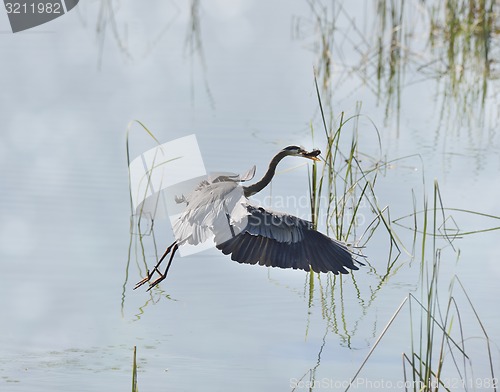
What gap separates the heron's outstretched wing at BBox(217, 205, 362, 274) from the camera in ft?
17.6

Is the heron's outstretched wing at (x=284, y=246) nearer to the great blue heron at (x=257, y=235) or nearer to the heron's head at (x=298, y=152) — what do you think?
the great blue heron at (x=257, y=235)

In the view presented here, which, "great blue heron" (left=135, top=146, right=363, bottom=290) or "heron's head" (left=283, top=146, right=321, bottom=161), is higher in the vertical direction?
"heron's head" (left=283, top=146, right=321, bottom=161)

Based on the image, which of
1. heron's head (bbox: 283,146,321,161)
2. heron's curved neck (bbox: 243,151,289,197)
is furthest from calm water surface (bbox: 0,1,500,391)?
heron's head (bbox: 283,146,321,161)

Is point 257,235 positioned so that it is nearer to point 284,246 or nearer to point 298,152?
point 284,246

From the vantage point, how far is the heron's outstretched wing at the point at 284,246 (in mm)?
5379

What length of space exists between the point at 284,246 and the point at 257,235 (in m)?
0.14

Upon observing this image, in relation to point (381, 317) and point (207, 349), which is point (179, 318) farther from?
point (381, 317)

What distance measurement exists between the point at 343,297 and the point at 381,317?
0.33 m

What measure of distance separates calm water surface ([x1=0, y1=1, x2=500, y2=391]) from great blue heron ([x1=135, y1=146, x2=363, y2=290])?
38 cm

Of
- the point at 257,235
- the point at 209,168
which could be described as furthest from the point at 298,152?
the point at 209,168

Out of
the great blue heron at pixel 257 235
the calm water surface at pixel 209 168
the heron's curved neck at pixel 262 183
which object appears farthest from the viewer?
the heron's curved neck at pixel 262 183

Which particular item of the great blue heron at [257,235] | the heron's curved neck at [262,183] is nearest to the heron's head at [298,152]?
the heron's curved neck at [262,183]

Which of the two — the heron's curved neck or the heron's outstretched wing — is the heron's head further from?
the heron's outstretched wing

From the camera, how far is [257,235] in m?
5.47
